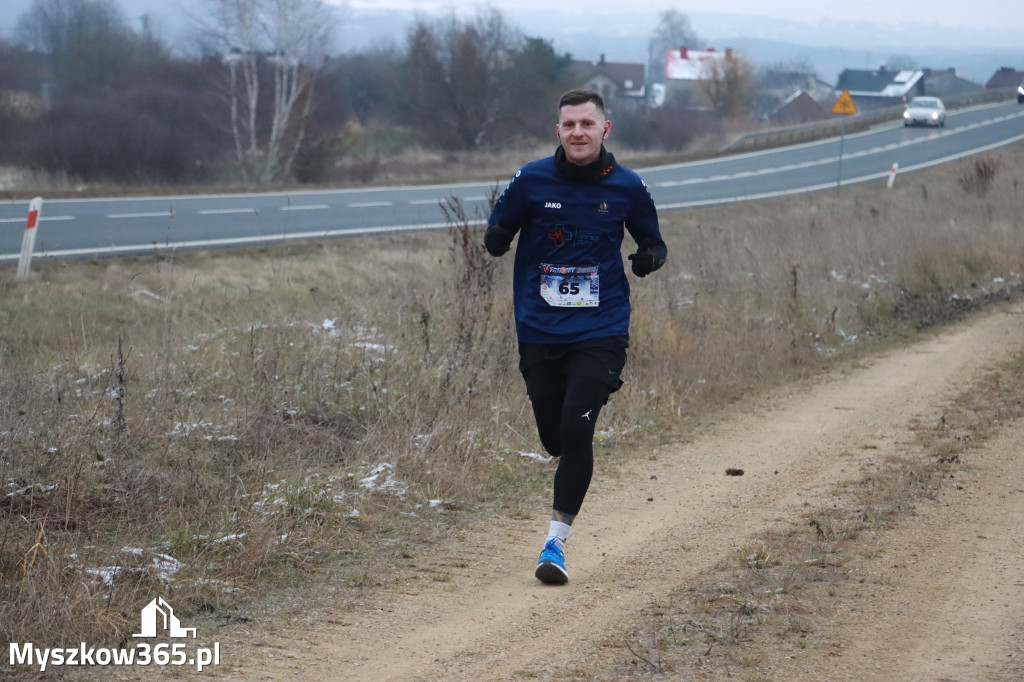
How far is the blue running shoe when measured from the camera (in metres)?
4.56

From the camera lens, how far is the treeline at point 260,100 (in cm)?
3528

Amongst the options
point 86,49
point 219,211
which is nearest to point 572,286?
point 219,211

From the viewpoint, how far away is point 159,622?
402 cm

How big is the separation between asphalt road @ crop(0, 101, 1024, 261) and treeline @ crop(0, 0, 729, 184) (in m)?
12.5

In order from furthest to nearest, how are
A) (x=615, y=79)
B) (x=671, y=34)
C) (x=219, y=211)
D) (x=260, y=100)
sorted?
1. (x=671, y=34)
2. (x=615, y=79)
3. (x=260, y=100)
4. (x=219, y=211)

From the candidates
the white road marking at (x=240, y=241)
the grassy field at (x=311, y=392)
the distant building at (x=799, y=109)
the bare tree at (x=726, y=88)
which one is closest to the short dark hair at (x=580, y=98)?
the grassy field at (x=311, y=392)

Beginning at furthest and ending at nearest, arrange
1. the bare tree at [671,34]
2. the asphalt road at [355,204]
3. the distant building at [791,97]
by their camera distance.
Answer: the bare tree at [671,34], the distant building at [791,97], the asphalt road at [355,204]

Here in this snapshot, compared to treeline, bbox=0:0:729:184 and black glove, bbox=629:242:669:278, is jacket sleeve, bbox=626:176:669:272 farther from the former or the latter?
treeline, bbox=0:0:729:184

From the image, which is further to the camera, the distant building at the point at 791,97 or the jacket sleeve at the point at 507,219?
the distant building at the point at 791,97

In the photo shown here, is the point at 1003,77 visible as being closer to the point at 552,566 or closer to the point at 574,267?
the point at 574,267

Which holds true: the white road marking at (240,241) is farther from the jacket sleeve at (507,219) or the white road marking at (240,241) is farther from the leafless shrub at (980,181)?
the leafless shrub at (980,181)

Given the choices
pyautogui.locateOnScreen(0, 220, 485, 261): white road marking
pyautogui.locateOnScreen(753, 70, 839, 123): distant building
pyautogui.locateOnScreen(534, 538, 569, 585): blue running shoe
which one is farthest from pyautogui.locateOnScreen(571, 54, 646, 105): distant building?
pyautogui.locateOnScreen(534, 538, 569, 585): blue running shoe

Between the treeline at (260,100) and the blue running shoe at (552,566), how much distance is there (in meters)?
31.3

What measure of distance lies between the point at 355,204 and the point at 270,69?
18.4 metres
